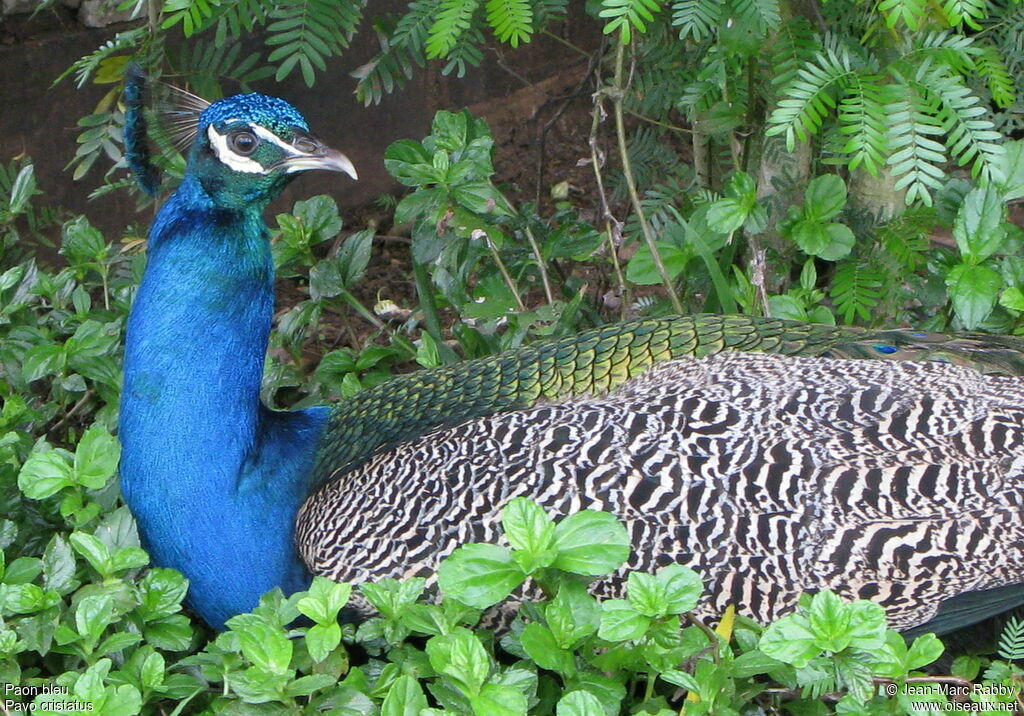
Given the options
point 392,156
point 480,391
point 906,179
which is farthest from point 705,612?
point 392,156

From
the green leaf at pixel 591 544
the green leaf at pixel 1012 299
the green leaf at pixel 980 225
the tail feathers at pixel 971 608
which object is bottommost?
the tail feathers at pixel 971 608

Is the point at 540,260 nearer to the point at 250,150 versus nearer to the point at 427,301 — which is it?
the point at 427,301

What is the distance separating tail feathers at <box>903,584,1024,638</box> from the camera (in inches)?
81.4

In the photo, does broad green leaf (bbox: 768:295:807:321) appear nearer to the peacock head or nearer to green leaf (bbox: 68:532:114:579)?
the peacock head

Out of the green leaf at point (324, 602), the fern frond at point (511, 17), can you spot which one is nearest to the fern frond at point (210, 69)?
the fern frond at point (511, 17)

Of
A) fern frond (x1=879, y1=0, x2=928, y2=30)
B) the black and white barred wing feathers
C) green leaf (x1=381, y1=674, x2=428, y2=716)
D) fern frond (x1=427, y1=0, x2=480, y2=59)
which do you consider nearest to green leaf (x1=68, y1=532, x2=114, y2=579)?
the black and white barred wing feathers

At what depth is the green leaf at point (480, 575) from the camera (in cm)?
166

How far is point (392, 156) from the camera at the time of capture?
9.38 ft

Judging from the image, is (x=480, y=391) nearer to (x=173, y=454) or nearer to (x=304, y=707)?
(x=173, y=454)

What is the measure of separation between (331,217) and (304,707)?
1518 mm

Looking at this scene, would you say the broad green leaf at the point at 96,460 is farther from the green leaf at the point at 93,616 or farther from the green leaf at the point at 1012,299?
the green leaf at the point at 1012,299

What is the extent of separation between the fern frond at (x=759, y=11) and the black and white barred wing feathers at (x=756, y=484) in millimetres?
650

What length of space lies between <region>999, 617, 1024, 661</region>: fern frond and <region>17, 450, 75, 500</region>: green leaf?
5.28 ft

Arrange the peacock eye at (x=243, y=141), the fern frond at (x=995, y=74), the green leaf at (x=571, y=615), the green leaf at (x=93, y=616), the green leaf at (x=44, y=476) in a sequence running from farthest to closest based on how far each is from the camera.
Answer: the fern frond at (x=995, y=74)
the peacock eye at (x=243, y=141)
the green leaf at (x=44, y=476)
the green leaf at (x=93, y=616)
the green leaf at (x=571, y=615)
